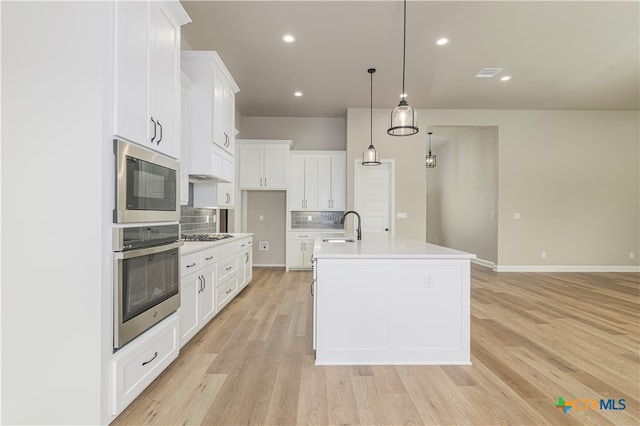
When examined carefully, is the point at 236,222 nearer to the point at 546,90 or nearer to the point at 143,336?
the point at 143,336

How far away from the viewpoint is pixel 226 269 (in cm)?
366

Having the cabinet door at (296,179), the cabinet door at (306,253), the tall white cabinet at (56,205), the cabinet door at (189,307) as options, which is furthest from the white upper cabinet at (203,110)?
the cabinet door at (306,253)

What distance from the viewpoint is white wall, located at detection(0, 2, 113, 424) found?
1.54 meters

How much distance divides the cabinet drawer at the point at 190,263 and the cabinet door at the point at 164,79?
817 millimetres

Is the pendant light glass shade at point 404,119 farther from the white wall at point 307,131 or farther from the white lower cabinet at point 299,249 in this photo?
the white wall at point 307,131

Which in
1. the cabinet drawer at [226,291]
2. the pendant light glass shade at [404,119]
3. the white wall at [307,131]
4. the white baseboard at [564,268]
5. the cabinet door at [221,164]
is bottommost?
the white baseboard at [564,268]

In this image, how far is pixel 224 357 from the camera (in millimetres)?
2516

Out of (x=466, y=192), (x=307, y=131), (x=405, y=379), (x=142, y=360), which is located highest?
(x=307, y=131)

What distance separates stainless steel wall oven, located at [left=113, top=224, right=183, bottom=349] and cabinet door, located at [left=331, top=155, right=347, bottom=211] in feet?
13.9

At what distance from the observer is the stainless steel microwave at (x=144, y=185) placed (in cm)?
166

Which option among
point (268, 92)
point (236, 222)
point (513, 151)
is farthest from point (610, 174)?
point (236, 222)

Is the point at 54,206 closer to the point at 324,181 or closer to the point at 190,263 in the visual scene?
the point at 190,263

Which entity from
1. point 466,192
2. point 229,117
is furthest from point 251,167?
point 466,192

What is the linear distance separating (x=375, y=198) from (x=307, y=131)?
2.00 meters
